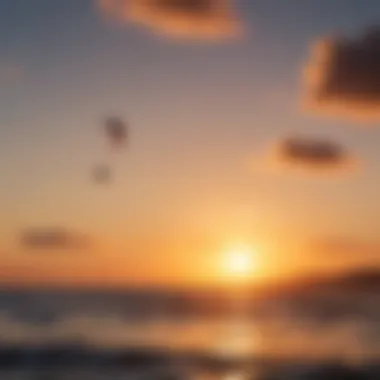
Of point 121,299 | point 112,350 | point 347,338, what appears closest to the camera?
point 112,350

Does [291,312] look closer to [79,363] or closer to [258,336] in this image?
[258,336]

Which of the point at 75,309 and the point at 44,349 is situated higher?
the point at 75,309

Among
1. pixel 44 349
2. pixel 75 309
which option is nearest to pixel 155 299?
pixel 75 309

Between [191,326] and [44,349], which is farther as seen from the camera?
[191,326]

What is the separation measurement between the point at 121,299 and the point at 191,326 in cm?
1586

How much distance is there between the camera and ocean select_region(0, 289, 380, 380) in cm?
2227

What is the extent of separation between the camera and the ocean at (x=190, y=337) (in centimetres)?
2227

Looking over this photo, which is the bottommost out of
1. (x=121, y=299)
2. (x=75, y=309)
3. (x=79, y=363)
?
(x=79, y=363)

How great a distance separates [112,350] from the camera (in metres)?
25.5

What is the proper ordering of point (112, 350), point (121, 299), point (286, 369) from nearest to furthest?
point (286, 369)
point (112, 350)
point (121, 299)

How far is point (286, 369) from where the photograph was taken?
22.9m

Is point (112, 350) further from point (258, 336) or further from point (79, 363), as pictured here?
point (258, 336)

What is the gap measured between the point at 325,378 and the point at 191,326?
49.0 feet

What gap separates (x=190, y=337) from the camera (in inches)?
1224
